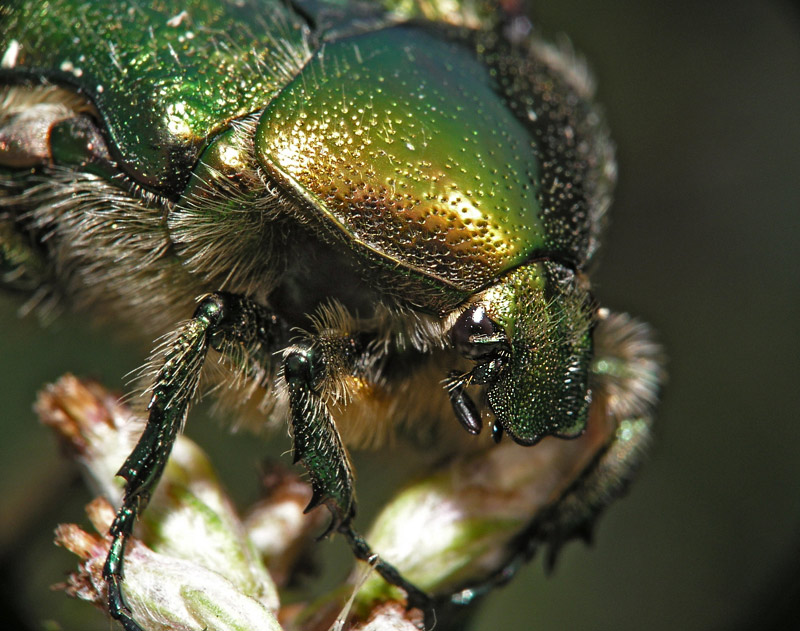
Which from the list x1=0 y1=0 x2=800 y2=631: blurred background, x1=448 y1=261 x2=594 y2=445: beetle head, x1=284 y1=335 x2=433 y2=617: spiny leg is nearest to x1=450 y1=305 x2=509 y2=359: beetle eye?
x1=448 y1=261 x2=594 y2=445: beetle head

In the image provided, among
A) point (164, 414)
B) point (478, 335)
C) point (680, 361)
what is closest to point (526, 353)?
point (478, 335)

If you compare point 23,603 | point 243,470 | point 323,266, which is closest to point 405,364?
point 323,266

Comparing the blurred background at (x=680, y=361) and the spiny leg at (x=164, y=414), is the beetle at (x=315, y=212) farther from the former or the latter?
the blurred background at (x=680, y=361)

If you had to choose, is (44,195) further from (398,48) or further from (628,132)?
(628,132)

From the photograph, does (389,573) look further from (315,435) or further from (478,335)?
(478,335)

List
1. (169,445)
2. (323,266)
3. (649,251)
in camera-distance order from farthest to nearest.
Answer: (649,251)
(323,266)
(169,445)

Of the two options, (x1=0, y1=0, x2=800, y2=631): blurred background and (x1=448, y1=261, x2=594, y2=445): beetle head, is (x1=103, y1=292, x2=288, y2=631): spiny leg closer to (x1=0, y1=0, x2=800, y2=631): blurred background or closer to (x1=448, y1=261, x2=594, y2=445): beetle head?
Answer: (x1=0, y1=0, x2=800, y2=631): blurred background

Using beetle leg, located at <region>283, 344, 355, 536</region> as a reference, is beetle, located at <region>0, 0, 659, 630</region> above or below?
above
